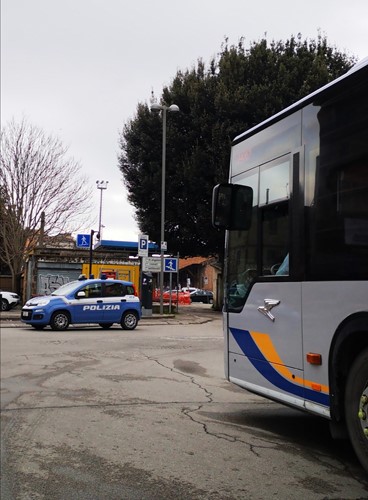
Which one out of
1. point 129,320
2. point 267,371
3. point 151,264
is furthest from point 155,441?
point 151,264

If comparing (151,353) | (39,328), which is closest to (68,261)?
(39,328)

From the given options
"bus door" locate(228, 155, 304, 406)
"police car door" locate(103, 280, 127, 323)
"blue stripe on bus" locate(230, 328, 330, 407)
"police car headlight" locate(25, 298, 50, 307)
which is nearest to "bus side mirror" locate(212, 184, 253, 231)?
"bus door" locate(228, 155, 304, 406)

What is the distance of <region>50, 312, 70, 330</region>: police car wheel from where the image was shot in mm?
15734

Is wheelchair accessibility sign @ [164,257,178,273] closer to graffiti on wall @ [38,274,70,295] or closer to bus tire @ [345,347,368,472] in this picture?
graffiti on wall @ [38,274,70,295]

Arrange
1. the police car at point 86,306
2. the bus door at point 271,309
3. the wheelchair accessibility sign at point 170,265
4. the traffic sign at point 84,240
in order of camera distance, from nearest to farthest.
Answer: the bus door at point 271,309 < the police car at point 86,306 < the wheelchair accessibility sign at point 170,265 < the traffic sign at point 84,240

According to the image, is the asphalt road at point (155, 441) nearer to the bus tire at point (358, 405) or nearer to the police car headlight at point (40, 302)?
the bus tire at point (358, 405)

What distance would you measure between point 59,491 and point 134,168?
25577 mm

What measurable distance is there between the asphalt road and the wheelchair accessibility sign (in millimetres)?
13811

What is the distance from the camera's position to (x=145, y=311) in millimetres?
22406

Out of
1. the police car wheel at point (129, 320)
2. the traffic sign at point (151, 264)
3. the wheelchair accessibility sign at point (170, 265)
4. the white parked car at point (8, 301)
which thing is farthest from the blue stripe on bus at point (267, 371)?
the white parked car at point (8, 301)

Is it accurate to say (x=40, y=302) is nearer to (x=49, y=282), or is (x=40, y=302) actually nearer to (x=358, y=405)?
(x=49, y=282)

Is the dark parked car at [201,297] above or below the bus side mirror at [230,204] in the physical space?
below

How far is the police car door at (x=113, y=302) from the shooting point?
1656 cm


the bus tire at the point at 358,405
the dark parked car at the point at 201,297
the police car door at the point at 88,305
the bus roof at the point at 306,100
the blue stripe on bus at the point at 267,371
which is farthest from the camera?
the dark parked car at the point at 201,297
